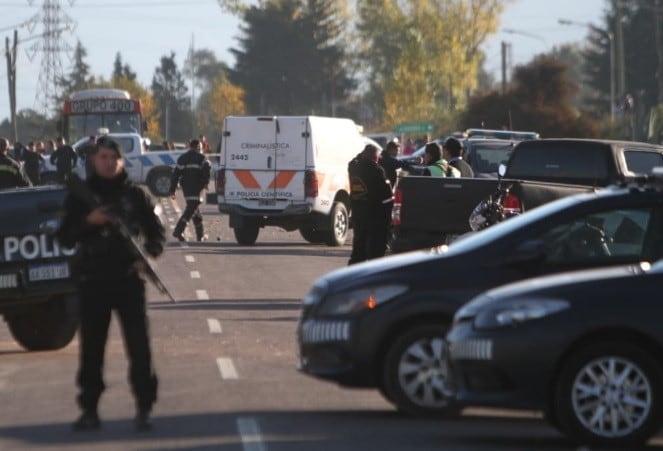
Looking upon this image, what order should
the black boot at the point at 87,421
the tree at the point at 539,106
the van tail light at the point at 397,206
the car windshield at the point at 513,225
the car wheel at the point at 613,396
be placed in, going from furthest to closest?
the tree at the point at 539,106 < the van tail light at the point at 397,206 < the car windshield at the point at 513,225 < the black boot at the point at 87,421 < the car wheel at the point at 613,396

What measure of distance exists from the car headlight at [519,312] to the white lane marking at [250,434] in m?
1.40

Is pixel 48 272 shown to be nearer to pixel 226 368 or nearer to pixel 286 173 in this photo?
pixel 226 368

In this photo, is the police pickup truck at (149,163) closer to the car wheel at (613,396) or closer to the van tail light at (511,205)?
the van tail light at (511,205)

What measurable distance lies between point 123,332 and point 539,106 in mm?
50832

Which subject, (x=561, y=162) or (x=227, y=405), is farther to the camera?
(x=561, y=162)

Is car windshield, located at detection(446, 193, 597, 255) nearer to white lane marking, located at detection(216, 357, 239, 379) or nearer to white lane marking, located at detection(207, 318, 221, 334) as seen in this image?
white lane marking, located at detection(216, 357, 239, 379)

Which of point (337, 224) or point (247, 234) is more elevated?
point (337, 224)

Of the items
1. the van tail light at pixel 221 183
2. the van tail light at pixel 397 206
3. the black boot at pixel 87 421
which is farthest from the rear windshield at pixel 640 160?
the black boot at pixel 87 421

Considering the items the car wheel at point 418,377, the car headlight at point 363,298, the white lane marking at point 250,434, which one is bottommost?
the white lane marking at point 250,434

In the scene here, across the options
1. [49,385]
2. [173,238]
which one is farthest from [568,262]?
[173,238]

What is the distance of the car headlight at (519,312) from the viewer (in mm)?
9922

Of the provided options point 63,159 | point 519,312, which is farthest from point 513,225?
point 63,159

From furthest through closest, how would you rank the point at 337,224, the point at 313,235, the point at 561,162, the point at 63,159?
the point at 63,159 < the point at 313,235 < the point at 337,224 < the point at 561,162

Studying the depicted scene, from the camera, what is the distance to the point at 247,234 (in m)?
32.2
